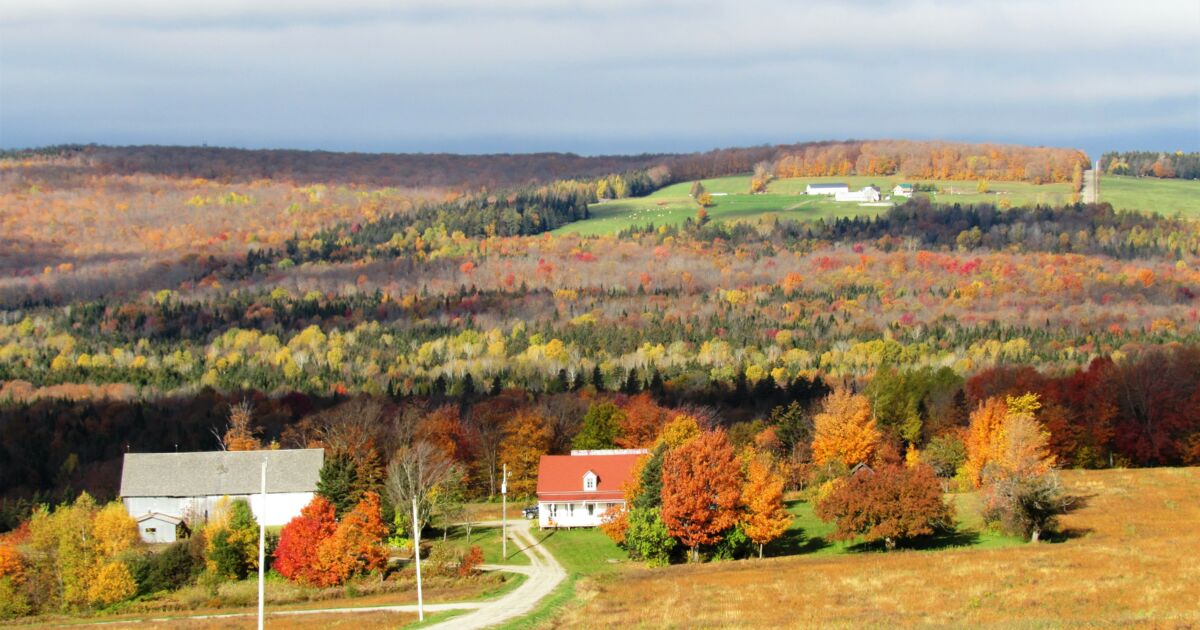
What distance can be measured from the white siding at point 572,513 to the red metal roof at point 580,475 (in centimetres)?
40

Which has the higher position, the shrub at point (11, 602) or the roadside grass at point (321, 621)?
the roadside grass at point (321, 621)

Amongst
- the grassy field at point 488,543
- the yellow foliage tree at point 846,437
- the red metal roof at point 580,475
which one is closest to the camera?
the grassy field at point 488,543

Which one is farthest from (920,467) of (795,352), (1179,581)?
(795,352)

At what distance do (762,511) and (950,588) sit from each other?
16776 mm

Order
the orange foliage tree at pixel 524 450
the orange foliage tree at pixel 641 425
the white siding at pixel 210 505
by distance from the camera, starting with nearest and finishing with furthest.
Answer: the white siding at pixel 210 505, the orange foliage tree at pixel 524 450, the orange foliage tree at pixel 641 425

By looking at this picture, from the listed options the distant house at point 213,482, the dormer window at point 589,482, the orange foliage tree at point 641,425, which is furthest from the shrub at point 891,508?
the distant house at point 213,482

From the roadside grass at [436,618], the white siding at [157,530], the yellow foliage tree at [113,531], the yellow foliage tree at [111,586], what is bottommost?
the white siding at [157,530]

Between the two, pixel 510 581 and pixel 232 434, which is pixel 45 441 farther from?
pixel 510 581

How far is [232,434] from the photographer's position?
369 feet

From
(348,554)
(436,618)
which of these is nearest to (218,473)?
(348,554)

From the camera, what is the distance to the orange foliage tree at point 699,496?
7231 cm

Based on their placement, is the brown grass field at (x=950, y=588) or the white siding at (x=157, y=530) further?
the white siding at (x=157, y=530)

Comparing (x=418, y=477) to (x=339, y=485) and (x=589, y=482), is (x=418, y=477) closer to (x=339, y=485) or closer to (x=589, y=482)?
(x=339, y=485)

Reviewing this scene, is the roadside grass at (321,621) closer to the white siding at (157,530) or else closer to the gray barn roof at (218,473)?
the white siding at (157,530)
